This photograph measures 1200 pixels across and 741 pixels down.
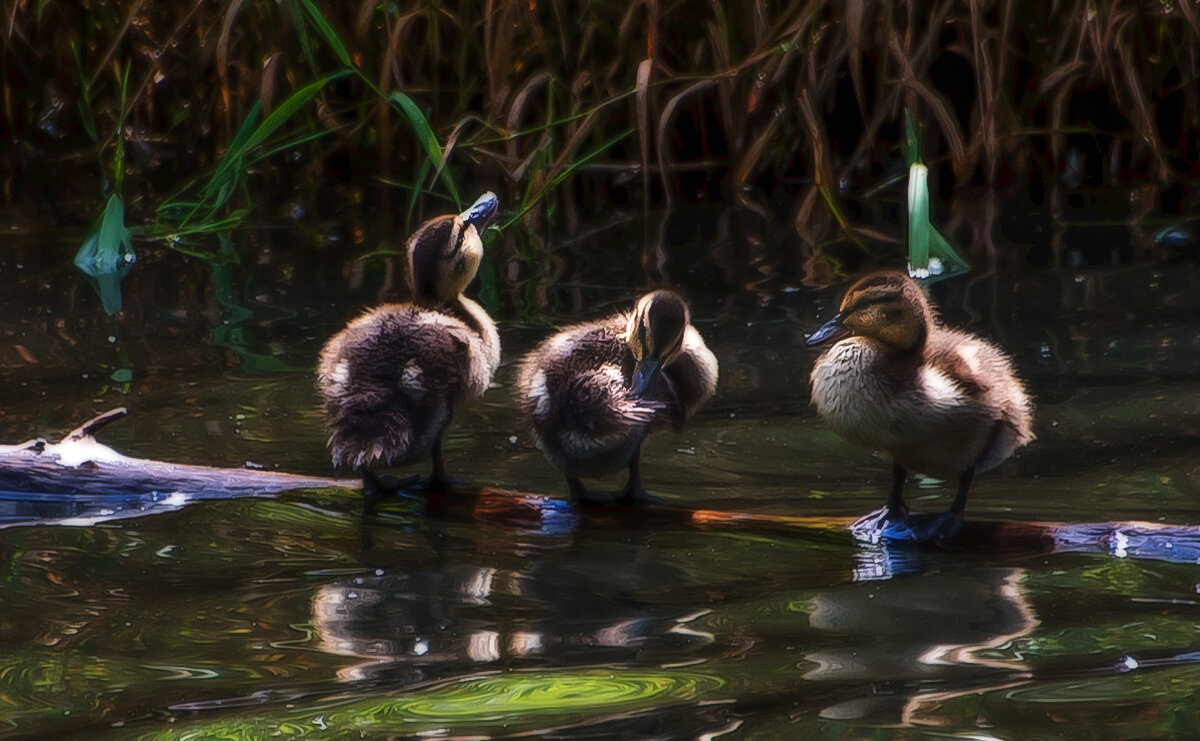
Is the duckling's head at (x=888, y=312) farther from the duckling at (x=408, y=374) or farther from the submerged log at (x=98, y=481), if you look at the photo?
the submerged log at (x=98, y=481)

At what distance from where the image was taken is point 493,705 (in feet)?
7.29

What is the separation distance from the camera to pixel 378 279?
18.8 feet

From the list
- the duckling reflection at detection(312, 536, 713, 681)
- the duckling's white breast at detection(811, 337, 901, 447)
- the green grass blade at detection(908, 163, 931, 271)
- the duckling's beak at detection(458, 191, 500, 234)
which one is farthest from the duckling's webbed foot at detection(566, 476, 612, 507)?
the green grass blade at detection(908, 163, 931, 271)

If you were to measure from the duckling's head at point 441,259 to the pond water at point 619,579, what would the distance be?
0.39m

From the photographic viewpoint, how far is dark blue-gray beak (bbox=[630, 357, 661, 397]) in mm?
3176

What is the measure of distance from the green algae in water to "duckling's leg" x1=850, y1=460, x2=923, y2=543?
77 cm

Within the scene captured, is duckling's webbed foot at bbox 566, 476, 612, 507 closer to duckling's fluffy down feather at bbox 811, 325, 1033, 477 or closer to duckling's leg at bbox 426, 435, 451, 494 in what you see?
duckling's leg at bbox 426, 435, 451, 494

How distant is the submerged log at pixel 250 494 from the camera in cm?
297

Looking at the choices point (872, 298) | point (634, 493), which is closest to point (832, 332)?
point (872, 298)

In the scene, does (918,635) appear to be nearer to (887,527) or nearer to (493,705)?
(887,527)

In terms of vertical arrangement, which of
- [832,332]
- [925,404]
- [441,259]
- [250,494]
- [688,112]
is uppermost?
[688,112]

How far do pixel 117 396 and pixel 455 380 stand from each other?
127 cm

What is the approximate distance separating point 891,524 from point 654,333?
0.59m

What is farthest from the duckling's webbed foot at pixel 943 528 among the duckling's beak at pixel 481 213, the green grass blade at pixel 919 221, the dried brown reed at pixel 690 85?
the dried brown reed at pixel 690 85
